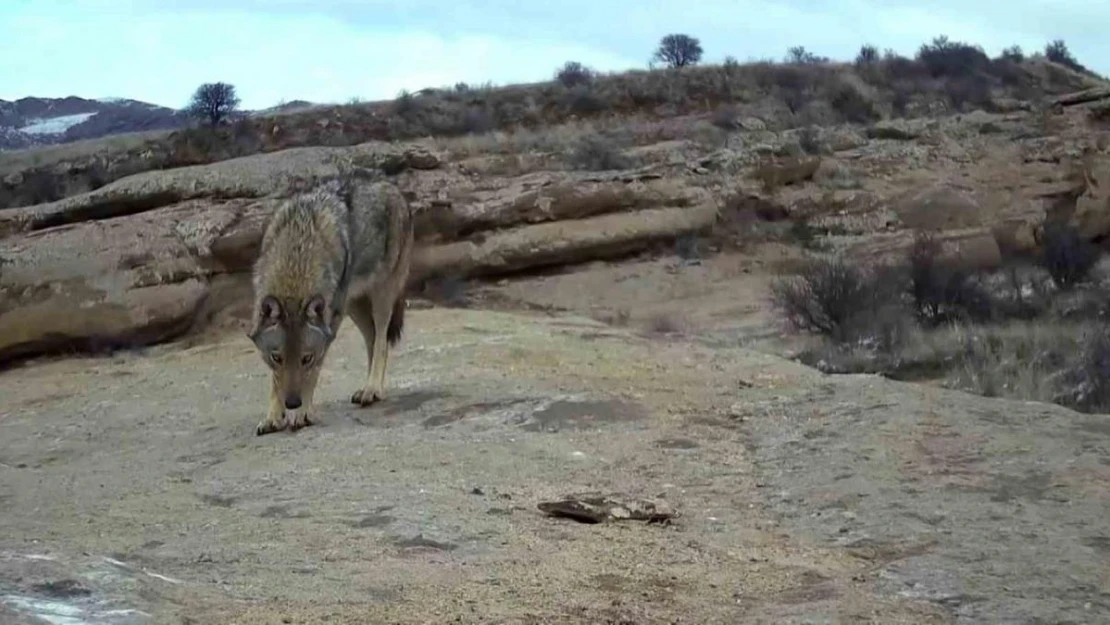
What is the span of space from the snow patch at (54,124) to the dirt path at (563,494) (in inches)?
2544

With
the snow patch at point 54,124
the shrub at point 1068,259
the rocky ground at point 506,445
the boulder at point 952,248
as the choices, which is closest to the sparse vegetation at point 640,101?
the boulder at point 952,248

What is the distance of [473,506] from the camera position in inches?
266

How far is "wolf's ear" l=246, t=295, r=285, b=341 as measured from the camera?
976 centimetres

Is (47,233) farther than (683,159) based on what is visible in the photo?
No

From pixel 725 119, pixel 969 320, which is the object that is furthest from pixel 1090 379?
pixel 725 119

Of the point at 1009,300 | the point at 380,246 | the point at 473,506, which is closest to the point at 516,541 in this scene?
the point at 473,506

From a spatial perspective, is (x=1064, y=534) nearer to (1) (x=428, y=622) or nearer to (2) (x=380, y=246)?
(1) (x=428, y=622)

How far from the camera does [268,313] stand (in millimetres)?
9789

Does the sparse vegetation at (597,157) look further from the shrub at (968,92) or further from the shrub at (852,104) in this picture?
the shrub at (968,92)

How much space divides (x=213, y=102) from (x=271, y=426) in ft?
119

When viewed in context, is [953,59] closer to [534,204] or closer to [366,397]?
[534,204]

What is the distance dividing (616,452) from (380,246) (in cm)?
388

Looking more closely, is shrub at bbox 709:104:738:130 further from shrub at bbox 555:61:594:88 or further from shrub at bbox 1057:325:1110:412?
shrub at bbox 1057:325:1110:412

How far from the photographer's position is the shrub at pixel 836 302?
15.4m
